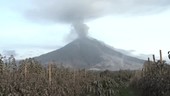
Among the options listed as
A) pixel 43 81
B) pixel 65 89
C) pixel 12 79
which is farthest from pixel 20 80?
pixel 65 89

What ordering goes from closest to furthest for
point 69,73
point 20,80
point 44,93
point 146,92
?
point 20,80
point 44,93
point 146,92
point 69,73

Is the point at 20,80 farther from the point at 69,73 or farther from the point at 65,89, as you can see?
the point at 69,73

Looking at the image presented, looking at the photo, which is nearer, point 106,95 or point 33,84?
point 33,84

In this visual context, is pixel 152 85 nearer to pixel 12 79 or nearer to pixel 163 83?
pixel 163 83

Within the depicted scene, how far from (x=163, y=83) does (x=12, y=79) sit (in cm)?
686

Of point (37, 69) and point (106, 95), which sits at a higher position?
point (37, 69)

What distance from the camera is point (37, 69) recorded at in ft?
76.2

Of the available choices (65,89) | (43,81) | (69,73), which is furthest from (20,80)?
(69,73)

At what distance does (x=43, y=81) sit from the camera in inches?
731

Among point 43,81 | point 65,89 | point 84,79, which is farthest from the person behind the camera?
point 84,79

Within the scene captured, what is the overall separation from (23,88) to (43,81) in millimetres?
3159

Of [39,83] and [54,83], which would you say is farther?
[54,83]

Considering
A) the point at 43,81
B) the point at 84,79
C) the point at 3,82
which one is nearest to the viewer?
the point at 3,82

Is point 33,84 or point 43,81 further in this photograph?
point 43,81
